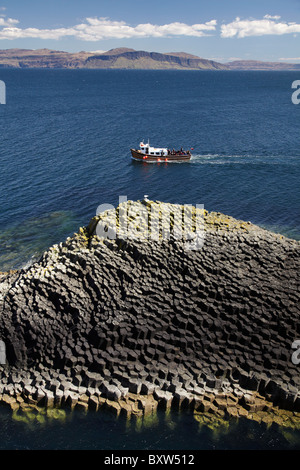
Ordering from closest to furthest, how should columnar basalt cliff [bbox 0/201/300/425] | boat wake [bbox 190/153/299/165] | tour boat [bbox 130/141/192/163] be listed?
columnar basalt cliff [bbox 0/201/300/425], tour boat [bbox 130/141/192/163], boat wake [bbox 190/153/299/165]

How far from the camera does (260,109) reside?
474 feet

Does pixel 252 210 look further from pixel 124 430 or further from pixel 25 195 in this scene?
pixel 124 430

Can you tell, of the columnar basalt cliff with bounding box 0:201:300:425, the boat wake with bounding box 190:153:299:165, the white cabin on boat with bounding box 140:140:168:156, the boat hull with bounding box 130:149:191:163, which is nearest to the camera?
the columnar basalt cliff with bounding box 0:201:300:425

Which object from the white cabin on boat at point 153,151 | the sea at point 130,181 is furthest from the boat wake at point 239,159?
the white cabin on boat at point 153,151

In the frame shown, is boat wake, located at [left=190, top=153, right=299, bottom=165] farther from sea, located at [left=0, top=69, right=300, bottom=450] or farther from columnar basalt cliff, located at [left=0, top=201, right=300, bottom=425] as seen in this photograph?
columnar basalt cliff, located at [left=0, top=201, right=300, bottom=425]

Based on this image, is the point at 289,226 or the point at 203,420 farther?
the point at 289,226

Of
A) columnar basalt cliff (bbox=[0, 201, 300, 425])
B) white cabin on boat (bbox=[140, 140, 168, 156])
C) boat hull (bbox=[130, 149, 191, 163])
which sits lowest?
columnar basalt cliff (bbox=[0, 201, 300, 425])

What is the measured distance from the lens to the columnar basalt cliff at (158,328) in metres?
25.7

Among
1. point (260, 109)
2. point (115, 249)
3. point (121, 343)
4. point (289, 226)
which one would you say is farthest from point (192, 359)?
point (260, 109)

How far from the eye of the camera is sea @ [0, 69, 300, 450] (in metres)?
24.1

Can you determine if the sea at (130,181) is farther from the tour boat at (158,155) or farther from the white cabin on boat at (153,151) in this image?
the white cabin on boat at (153,151)

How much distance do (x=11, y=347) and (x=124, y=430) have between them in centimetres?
921

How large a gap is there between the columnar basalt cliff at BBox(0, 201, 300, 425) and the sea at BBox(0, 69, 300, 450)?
55.8 inches

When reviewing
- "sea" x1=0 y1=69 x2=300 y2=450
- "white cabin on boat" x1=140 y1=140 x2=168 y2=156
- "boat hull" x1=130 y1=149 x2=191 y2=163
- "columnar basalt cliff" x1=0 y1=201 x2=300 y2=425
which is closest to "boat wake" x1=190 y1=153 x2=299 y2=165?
"sea" x1=0 y1=69 x2=300 y2=450
